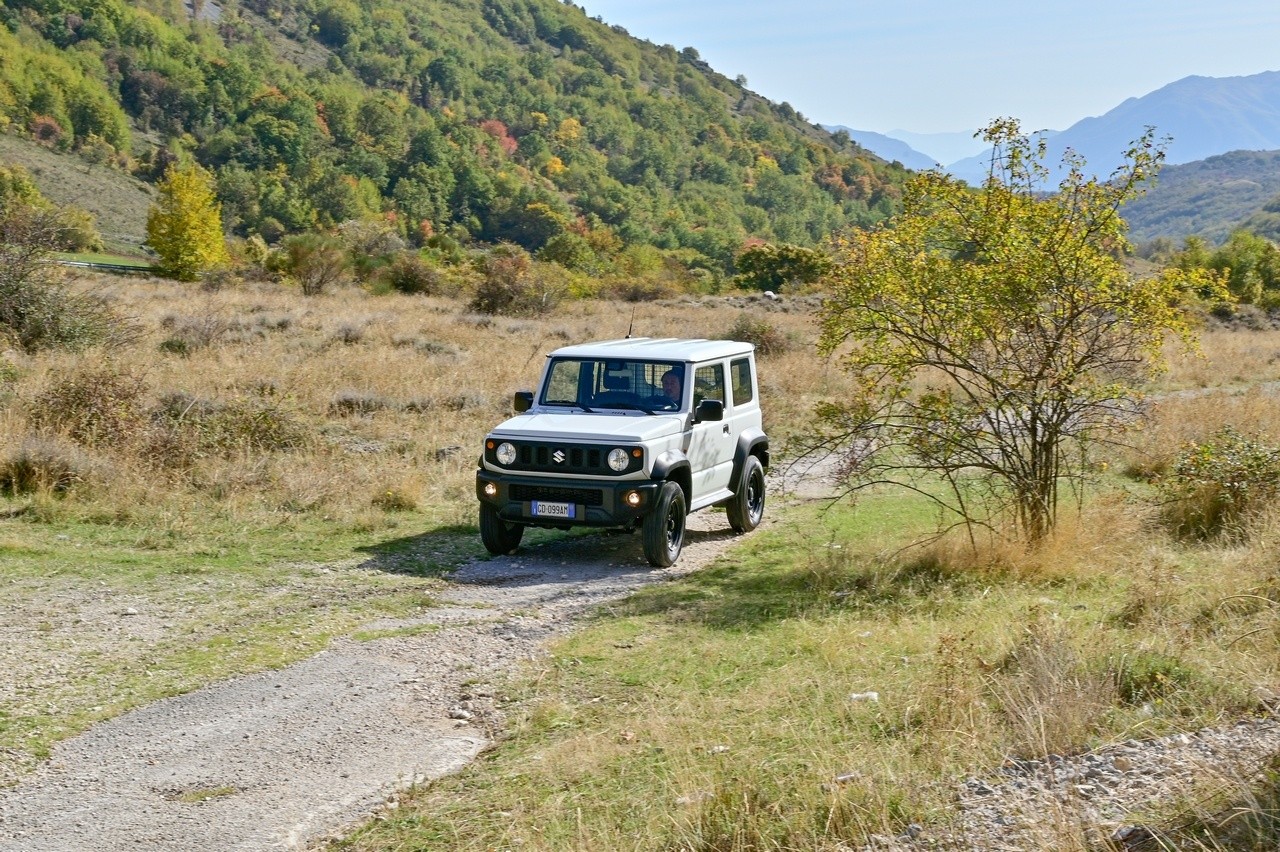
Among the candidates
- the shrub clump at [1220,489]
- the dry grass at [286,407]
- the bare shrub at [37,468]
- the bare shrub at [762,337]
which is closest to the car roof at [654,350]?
the dry grass at [286,407]

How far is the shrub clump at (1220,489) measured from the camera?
10641mm

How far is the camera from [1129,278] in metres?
9.74

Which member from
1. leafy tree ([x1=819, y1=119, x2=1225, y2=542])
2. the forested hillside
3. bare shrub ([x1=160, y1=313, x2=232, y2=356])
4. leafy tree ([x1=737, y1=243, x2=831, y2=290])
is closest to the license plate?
leafy tree ([x1=819, y1=119, x2=1225, y2=542])

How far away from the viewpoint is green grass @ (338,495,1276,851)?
454cm

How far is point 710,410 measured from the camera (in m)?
10.6

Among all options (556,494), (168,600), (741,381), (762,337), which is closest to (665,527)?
(556,494)

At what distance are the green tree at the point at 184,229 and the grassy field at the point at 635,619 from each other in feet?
126

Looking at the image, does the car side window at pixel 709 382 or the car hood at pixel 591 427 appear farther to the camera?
the car side window at pixel 709 382

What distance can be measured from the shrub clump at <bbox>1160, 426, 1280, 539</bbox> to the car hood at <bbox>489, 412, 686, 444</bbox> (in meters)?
4.92

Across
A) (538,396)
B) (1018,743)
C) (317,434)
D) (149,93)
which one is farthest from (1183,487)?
(149,93)

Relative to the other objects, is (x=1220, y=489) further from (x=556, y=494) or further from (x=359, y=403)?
(x=359, y=403)

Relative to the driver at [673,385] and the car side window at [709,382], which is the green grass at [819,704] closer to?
the driver at [673,385]

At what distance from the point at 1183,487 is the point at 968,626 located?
473 centimetres

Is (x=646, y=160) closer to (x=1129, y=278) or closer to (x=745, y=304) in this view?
(x=745, y=304)
